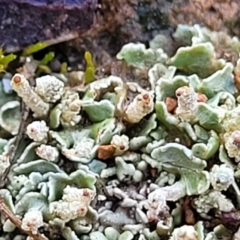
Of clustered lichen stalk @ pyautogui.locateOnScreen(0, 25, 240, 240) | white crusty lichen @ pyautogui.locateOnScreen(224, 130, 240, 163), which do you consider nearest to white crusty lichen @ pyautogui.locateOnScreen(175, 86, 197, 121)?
clustered lichen stalk @ pyautogui.locateOnScreen(0, 25, 240, 240)

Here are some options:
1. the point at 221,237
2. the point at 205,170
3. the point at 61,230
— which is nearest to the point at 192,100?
the point at 205,170

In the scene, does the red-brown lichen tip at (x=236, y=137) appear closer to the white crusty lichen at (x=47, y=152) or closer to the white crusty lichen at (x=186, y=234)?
the white crusty lichen at (x=186, y=234)

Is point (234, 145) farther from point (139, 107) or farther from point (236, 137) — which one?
point (139, 107)

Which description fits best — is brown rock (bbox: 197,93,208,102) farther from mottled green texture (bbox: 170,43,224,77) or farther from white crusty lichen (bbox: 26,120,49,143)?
white crusty lichen (bbox: 26,120,49,143)

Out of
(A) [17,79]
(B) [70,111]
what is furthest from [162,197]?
(A) [17,79]

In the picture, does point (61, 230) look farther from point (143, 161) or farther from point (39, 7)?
point (39, 7)

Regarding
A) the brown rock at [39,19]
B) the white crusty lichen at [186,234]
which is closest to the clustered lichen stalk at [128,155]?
the white crusty lichen at [186,234]
